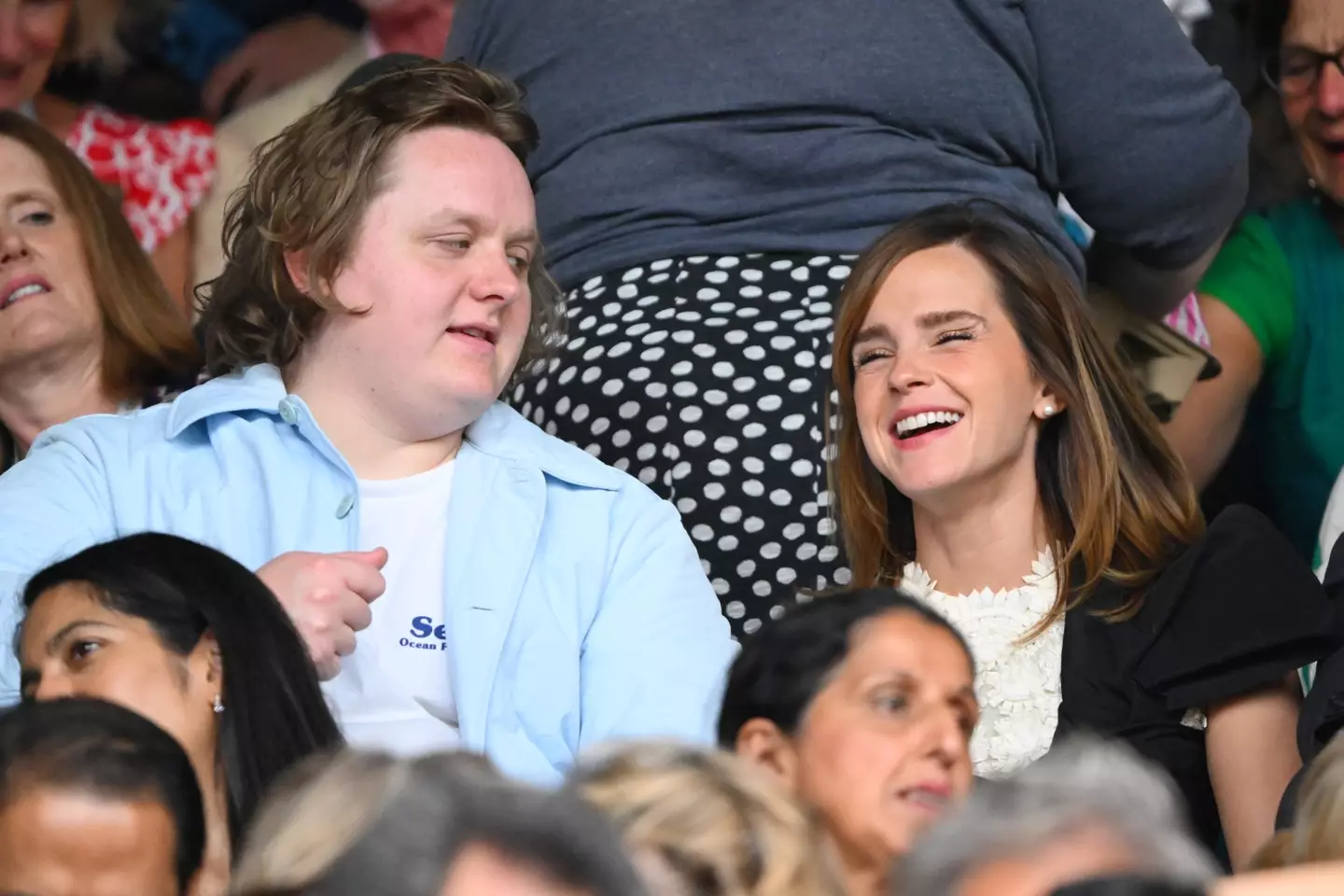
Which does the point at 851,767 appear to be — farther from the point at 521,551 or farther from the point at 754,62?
the point at 754,62

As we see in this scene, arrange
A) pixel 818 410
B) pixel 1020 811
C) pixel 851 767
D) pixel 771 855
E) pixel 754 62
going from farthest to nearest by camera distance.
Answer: pixel 754 62 → pixel 818 410 → pixel 851 767 → pixel 771 855 → pixel 1020 811

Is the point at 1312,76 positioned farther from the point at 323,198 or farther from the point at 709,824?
the point at 709,824

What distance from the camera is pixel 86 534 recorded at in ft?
6.18

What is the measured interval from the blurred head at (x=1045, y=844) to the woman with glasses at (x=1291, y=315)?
6.04 feet

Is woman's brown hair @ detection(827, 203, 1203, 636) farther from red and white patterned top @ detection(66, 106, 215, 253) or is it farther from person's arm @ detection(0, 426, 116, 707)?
red and white patterned top @ detection(66, 106, 215, 253)

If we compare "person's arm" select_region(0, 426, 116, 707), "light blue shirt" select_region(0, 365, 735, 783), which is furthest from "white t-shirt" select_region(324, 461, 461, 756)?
"person's arm" select_region(0, 426, 116, 707)

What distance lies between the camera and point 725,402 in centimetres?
218

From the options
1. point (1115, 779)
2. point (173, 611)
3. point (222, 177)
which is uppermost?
point (1115, 779)

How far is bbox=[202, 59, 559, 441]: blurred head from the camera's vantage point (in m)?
2.00

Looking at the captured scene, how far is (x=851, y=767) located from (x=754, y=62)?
1.11 m

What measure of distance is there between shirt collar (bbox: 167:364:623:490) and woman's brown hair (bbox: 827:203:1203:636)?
0.28 m

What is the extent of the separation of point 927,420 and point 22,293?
4.02ft

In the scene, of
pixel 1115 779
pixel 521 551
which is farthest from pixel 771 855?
pixel 521 551

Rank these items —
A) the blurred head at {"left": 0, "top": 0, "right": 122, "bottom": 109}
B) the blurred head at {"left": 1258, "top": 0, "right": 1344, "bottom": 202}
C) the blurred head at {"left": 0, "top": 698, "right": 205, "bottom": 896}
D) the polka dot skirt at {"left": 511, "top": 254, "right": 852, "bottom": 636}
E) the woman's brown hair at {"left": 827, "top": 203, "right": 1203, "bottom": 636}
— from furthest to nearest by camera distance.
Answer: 1. the blurred head at {"left": 0, "top": 0, "right": 122, "bottom": 109}
2. the blurred head at {"left": 1258, "top": 0, "right": 1344, "bottom": 202}
3. the polka dot skirt at {"left": 511, "top": 254, "right": 852, "bottom": 636}
4. the woman's brown hair at {"left": 827, "top": 203, "right": 1203, "bottom": 636}
5. the blurred head at {"left": 0, "top": 698, "right": 205, "bottom": 896}
